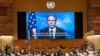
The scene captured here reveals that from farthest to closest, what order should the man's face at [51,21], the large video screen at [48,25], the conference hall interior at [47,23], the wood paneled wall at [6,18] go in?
the man's face at [51,21] → the large video screen at [48,25] → the conference hall interior at [47,23] → the wood paneled wall at [6,18]

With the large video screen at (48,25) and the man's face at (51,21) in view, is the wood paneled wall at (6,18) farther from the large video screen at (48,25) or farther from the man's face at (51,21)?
the man's face at (51,21)

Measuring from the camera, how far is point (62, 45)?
1536 centimetres

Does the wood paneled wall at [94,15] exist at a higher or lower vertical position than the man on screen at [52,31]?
higher

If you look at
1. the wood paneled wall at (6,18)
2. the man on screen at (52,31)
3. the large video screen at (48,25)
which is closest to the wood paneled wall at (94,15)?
the large video screen at (48,25)


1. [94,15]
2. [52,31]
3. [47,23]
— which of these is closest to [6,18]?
[47,23]

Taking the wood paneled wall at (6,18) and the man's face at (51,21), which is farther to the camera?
the man's face at (51,21)

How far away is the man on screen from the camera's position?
15.3m

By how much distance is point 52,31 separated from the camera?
15383mm

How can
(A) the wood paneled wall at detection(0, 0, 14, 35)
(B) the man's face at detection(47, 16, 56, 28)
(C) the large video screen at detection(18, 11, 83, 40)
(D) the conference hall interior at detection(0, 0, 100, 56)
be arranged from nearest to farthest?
(A) the wood paneled wall at detection(0, 0, 14, 35) → (D) the conference hall interior at detection(0, 0, 100, 56) → (C) the large video screen at detection(18, 11, 83, 40) → (B) the man's face at detection(47, 16, 56, 28)

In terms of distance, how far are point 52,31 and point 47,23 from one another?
1.54 feet

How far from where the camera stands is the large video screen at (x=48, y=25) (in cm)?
1523

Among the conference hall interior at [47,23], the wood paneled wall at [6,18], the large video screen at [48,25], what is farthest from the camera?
the large video screen at [48,25]

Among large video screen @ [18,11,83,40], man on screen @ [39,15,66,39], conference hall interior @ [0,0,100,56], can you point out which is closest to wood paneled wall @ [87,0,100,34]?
conference hall interior @ [0,0,100,56]

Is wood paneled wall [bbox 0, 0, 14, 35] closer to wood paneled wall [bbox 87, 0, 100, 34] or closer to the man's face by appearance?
the man's face
